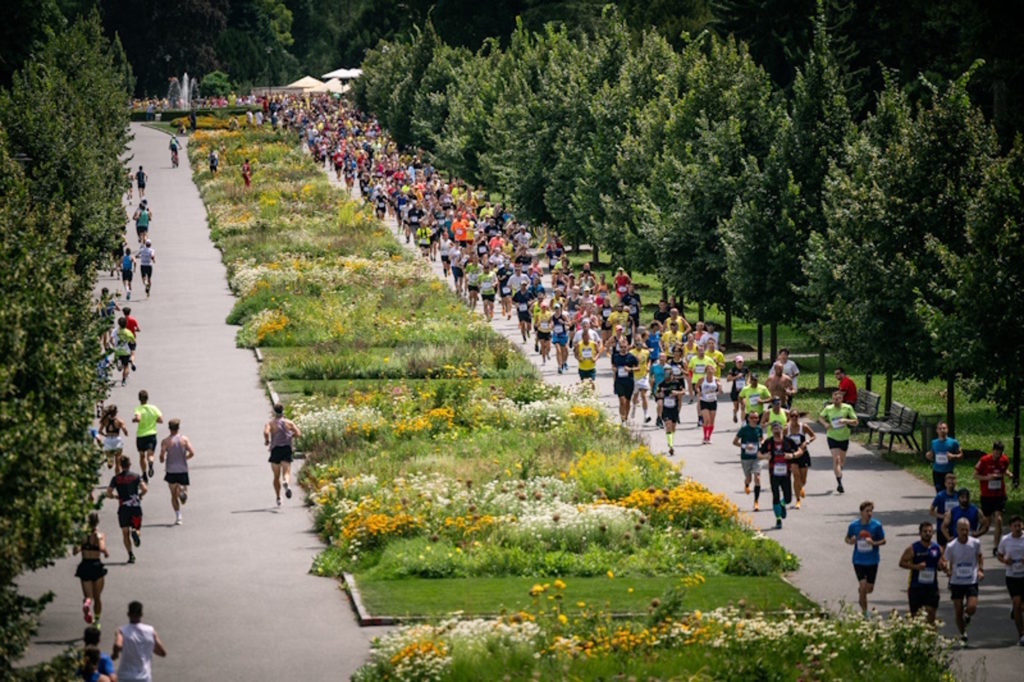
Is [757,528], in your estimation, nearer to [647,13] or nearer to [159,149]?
[647,13]

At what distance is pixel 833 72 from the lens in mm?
40375

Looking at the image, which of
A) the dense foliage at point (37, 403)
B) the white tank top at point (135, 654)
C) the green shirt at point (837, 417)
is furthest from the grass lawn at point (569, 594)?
the green shirt at point (837, 417)

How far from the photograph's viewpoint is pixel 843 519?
92.7 feet

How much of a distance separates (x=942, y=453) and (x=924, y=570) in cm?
615

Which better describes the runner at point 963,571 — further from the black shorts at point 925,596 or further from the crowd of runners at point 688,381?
the black shorts at point 925,596

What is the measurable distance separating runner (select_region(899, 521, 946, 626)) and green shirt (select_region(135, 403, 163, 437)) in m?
13.6

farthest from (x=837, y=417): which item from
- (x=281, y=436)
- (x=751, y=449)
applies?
(x=281, y=436)

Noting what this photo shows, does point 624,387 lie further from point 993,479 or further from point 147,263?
point 147,263

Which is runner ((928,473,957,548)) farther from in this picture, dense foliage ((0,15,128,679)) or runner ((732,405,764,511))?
dense foliage ((0,15,128,679))

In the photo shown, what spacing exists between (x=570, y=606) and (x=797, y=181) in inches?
790

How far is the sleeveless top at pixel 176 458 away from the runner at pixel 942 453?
11.2m

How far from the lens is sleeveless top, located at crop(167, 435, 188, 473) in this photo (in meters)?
28.1

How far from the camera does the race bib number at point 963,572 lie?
22266 mm

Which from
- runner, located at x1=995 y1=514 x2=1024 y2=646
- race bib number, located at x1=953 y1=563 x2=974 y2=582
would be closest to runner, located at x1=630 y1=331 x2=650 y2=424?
runner, located at x1=995 y1=514 x2=1024 y2=646
